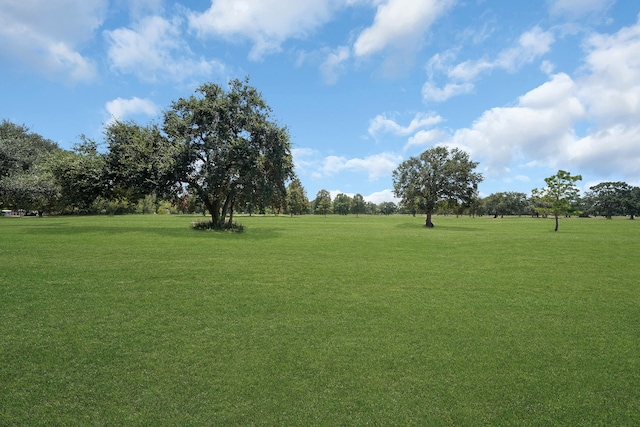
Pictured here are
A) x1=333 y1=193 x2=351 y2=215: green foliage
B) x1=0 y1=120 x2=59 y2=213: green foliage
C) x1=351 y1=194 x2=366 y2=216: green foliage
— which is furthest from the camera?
x1=351 y1=194 x2=366 y2=216: green foliage

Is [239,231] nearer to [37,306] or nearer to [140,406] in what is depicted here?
[37,306]

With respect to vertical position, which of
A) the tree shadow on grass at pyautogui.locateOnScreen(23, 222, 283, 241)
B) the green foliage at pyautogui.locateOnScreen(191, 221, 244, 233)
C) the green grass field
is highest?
the green foliage at pyautogui.locateOnScreen(191, 221, 244, 233)

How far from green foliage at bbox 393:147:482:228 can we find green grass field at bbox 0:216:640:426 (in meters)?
40.9

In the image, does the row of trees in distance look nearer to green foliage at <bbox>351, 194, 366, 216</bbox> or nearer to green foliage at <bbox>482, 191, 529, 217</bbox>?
green foliage at <bbox>351, 194, 366, 216</bbox>

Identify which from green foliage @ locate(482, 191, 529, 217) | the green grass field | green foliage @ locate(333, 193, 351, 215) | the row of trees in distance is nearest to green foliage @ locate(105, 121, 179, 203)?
the row of trees in distance

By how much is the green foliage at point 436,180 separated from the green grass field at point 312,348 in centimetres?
4088

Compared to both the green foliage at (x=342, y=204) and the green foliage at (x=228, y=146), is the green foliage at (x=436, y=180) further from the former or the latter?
the green foliage at (x=342, y=204)

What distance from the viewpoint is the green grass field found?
14.2ft

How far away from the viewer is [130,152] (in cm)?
2819

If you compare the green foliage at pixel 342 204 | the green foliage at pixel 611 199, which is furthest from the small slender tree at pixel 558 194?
the green foliage at pixel 342 204

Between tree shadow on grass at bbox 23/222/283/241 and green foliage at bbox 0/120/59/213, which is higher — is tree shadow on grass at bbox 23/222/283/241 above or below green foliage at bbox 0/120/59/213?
below

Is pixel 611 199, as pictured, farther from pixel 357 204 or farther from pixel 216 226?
pixel 216 226

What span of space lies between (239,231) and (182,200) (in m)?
6.14

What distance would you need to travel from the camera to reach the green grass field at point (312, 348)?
4324 millimetres
